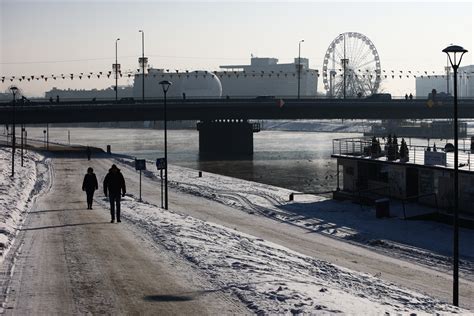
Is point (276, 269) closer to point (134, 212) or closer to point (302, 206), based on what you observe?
point (134, 212)

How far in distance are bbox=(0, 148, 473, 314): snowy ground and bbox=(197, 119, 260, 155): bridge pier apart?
70018 millimetres

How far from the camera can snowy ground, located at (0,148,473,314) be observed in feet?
54.3

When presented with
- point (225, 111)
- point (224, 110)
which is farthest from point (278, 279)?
point (225, 111)

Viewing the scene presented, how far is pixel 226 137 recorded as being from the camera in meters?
120

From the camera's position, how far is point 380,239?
34.1 metres

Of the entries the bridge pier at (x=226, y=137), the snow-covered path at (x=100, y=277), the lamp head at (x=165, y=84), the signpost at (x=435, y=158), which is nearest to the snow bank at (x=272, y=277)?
the snow-covered path at (x=100, y=277)

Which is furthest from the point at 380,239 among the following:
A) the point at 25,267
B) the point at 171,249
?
the point at 25,267

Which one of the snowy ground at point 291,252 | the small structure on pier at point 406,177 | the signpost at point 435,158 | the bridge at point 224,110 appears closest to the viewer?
the snowy ground at point 291,252

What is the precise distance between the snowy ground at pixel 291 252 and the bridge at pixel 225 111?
56167 mm

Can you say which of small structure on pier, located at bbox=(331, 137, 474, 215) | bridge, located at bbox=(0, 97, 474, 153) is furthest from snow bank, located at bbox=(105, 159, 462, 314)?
bridge, located at bbox=(0, 97, 474, 153)

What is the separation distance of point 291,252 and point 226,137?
94862 mm

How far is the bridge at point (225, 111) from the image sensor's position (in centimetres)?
10362

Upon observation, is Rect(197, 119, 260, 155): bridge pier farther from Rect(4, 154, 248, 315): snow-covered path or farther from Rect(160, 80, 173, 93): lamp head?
Rect(4, 154, 248, 315): snow-covered path

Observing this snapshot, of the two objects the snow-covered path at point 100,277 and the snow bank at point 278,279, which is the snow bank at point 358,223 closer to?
the snow bank at point 278,279
